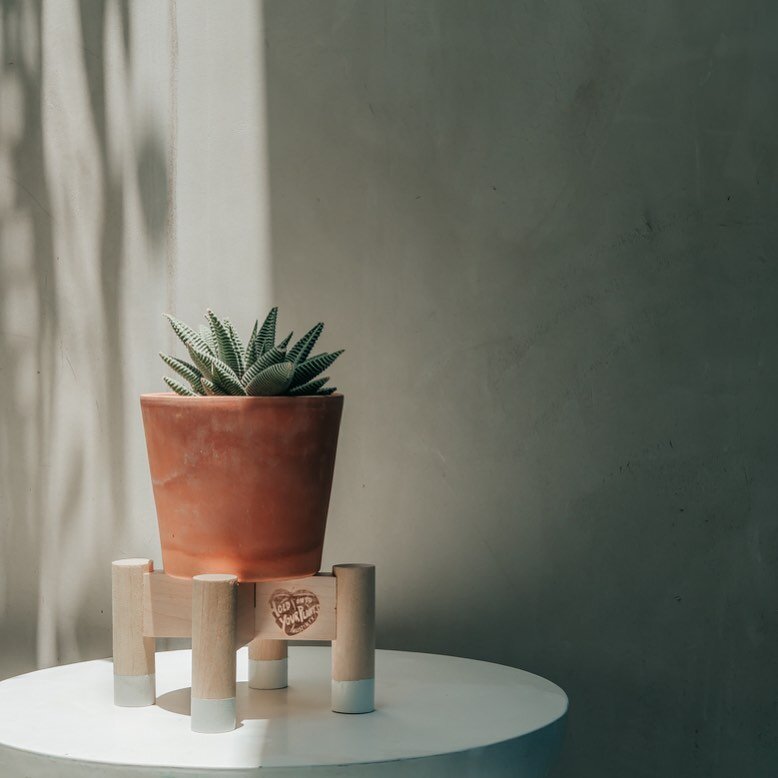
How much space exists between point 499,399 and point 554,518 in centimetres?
21

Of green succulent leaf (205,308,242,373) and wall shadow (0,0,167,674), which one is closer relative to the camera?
green succulent leaf (205,308,242,373)

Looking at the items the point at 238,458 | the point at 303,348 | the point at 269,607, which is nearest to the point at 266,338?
the point at 303,348

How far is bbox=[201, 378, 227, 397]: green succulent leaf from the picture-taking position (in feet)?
4.07

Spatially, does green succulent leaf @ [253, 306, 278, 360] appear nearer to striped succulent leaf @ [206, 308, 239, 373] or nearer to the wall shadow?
striped succulent leaf @ [206, 308, 239, 373]

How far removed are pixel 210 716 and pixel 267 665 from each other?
0.22 m

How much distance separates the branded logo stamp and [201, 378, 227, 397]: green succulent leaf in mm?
251

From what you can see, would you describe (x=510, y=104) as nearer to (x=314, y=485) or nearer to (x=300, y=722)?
(x=314, y=485)

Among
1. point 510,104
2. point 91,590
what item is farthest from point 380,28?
point 91,590

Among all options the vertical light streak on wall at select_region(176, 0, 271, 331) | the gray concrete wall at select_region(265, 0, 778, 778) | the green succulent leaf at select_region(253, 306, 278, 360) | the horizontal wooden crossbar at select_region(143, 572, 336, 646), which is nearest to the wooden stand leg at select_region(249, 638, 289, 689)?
the horizontal wooden crossbar at select_region(143, 572, 336, 646)

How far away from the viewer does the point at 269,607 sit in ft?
4.08

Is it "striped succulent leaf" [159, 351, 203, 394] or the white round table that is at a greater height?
"striped succulent leaf" [159, 351, 203, 394]

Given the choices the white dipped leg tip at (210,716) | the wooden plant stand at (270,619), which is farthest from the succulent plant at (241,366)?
the white dipped leg tip at (210,716)

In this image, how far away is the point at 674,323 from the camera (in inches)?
64.3

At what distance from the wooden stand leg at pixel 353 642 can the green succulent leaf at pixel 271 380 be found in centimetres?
23
